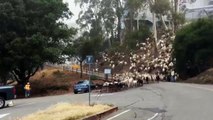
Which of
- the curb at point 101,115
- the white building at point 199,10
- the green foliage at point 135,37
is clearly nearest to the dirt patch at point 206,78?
the green foliage at point 135,37

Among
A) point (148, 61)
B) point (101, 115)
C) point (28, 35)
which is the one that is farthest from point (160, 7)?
point (101, 115)

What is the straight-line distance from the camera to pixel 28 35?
173 feet

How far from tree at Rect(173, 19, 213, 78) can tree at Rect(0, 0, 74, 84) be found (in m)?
17.6

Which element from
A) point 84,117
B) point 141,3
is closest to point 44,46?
point 141,3

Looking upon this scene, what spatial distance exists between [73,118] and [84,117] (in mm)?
574

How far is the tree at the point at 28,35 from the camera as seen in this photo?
50469mm

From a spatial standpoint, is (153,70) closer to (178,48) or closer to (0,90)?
(178,48)

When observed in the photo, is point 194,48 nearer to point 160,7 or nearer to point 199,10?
point 160,7

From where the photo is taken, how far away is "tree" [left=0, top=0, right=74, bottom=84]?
50469mm

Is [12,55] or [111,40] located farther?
[111,40]

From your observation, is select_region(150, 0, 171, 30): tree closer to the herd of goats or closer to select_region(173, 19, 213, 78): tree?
the herd of goats

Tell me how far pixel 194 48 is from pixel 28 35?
24103mm

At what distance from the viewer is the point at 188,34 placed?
65312mm

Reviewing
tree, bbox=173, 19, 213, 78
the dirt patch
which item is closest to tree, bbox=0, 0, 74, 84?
the dirt patch
